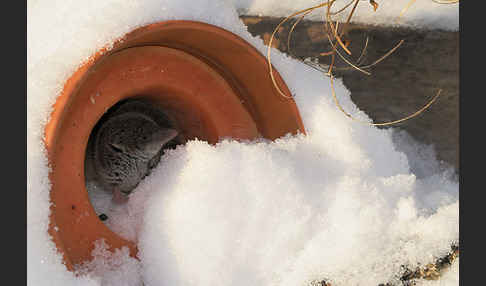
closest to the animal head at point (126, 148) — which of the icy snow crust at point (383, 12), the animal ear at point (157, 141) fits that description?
the animal ear at point (157, 141)

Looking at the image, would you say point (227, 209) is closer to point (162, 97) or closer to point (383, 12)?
point (162, 97)

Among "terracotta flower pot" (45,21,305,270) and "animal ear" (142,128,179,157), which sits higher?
"terracotta flower pot" (45,21,305,270)

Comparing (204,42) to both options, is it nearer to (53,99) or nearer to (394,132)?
(53,99)

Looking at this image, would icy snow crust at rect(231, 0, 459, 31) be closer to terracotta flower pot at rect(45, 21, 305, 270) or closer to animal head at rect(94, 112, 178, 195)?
terracotta flower pot at rect(45, 21, 305, 270)

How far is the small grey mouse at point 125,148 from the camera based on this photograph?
103cm

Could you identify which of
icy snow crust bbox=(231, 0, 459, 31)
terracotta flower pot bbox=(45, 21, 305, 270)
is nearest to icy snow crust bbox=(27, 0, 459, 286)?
terracotta flower pot bbox=(45, 21, 305, 270)

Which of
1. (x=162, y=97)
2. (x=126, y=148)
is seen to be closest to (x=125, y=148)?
(x=126, y=148)

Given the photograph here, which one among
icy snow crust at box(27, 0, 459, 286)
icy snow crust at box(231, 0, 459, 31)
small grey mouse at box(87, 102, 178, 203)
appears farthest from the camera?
icy snow crust at box(231, 0, 459, 31)

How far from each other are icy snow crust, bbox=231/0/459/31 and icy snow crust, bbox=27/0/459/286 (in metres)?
0.20

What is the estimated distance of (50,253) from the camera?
684 mm

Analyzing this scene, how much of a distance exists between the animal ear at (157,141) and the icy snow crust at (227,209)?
0.06 m

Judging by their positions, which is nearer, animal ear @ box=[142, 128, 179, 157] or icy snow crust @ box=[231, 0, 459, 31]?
animal ear @ box=[142, 128, 179, 157]

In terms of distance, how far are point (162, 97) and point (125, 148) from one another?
0.16 meters

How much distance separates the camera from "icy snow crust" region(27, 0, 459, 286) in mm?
726
